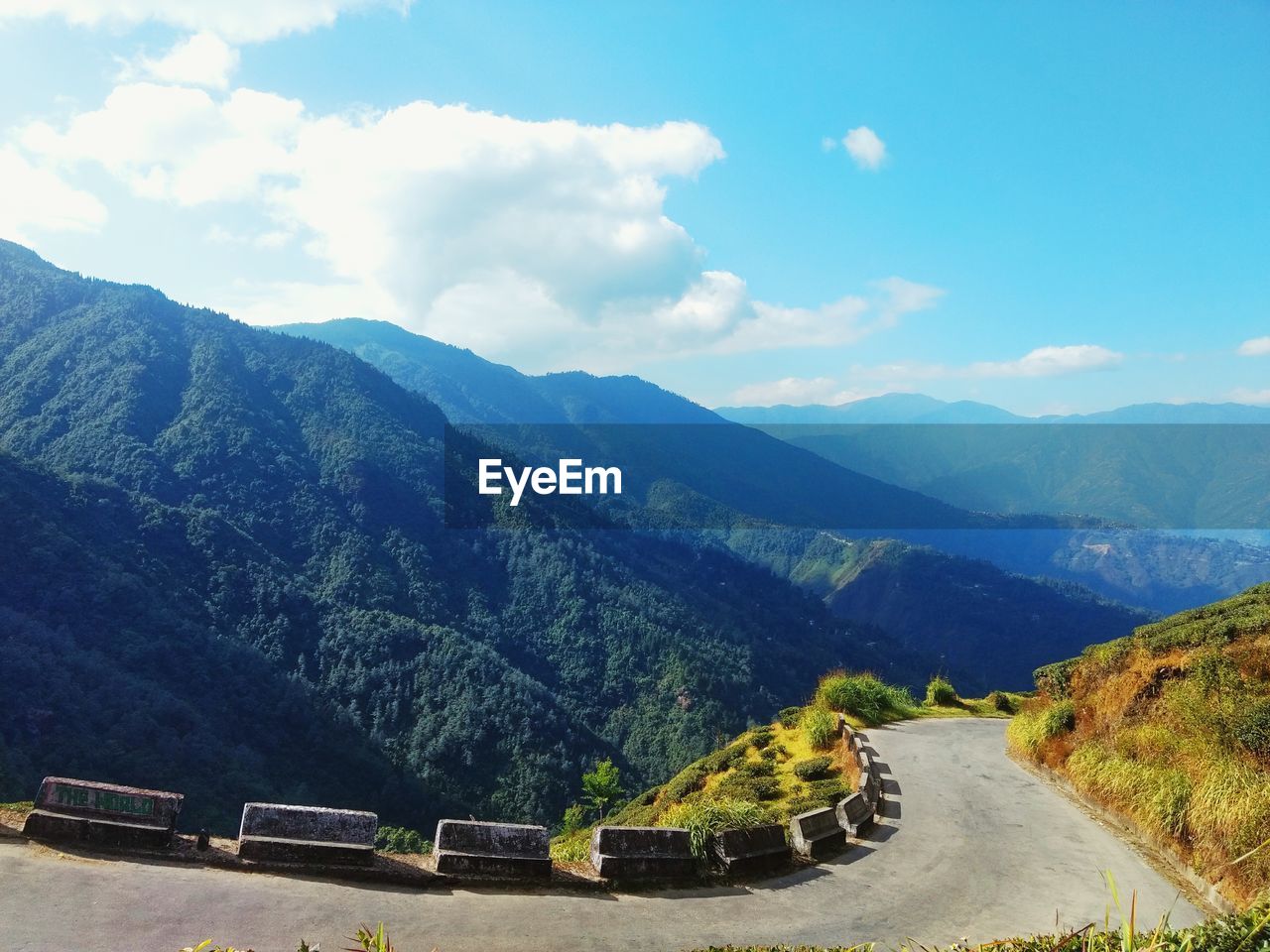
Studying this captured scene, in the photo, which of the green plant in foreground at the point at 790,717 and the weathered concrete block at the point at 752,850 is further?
the green plant in foreground at the point at 790,717

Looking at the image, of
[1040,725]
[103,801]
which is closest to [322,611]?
[1040,725]

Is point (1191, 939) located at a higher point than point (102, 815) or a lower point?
higher

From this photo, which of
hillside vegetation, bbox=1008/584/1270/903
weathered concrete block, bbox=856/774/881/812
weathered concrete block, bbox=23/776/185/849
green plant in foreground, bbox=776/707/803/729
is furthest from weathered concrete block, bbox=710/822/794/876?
green plant in foreground, bbox=776/707/803/729

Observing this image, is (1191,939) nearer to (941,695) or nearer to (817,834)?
(817,834)

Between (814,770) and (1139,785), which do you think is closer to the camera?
(1139,785)

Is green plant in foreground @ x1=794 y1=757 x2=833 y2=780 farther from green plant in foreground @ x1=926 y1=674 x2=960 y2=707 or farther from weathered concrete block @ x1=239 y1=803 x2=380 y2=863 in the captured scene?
green plant in foreground @ x1=926 y1=674 x2=960 y2=707

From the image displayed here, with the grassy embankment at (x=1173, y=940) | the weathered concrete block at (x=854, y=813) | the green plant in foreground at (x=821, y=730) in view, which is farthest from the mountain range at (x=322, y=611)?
the grassy embankment at (x=1173, y=940)

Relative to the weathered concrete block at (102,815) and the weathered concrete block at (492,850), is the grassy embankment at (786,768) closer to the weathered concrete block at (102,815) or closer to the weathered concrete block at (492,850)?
Result: the weathered concrete block at (492,850)
